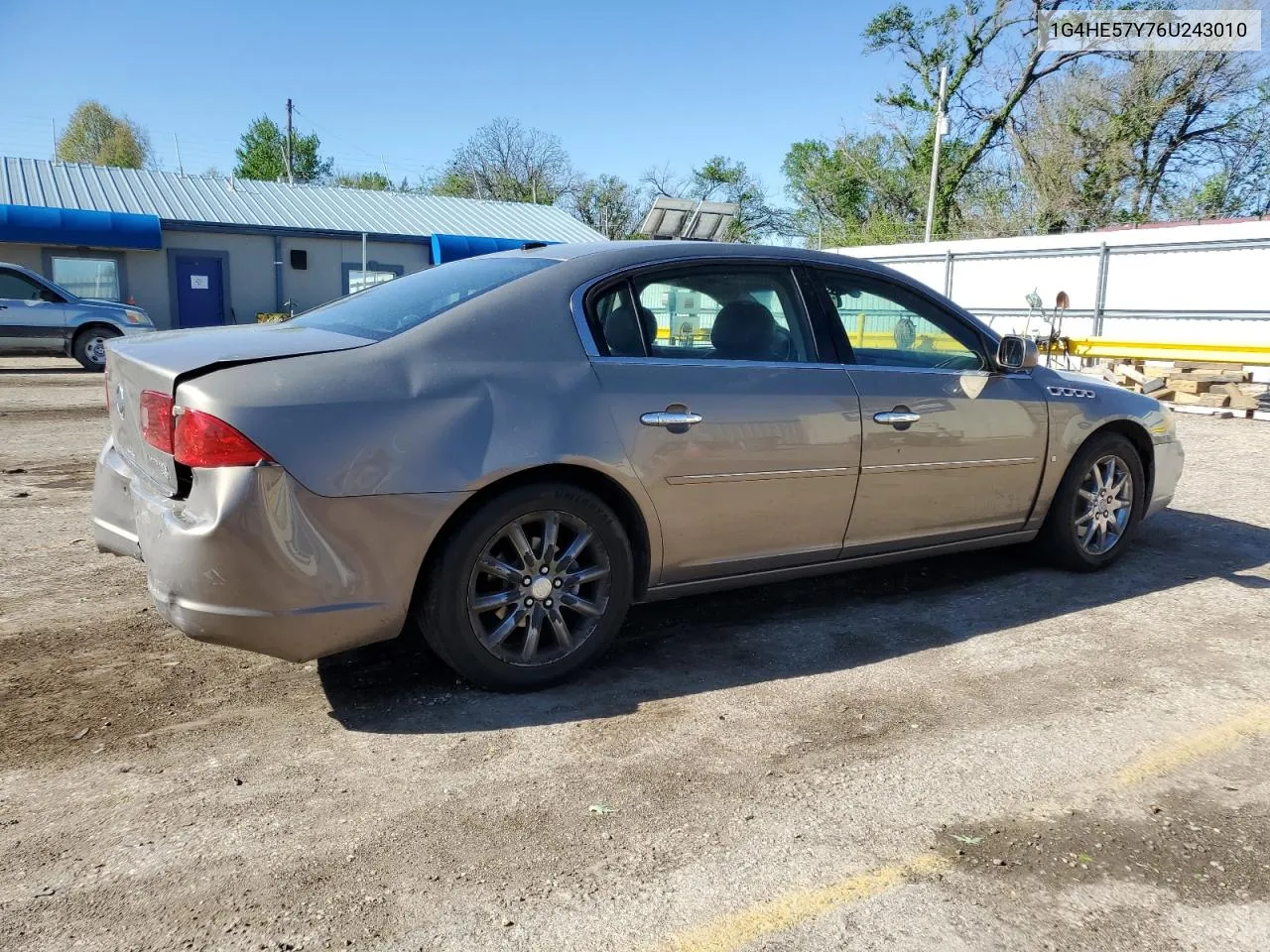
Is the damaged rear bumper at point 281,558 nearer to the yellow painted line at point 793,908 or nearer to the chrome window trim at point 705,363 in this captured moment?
the chrome window trim at point 705,363

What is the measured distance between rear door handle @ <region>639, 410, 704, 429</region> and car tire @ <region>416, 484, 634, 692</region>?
35 centimetres

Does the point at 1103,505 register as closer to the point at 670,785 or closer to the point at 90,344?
the point at 670,785

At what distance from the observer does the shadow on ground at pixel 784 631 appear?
3.42 m

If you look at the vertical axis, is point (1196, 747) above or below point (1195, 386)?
below

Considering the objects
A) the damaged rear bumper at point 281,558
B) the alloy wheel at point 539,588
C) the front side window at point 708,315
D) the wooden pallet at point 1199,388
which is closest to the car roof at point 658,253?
the front side window at point 708,315

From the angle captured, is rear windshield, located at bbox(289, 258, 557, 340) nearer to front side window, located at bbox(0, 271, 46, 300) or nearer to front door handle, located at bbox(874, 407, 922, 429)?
front door handle, located at bbox(874, 407, 922, 429)

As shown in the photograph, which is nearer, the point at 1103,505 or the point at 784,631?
the point at 784,631

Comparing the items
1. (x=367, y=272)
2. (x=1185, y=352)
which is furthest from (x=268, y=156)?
(x=1185, y=352)

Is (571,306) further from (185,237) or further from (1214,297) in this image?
(185,237)

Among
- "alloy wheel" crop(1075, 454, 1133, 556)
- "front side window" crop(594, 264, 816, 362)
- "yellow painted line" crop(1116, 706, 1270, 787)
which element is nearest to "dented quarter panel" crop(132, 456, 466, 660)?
"front side window" crop(594, 264, 816, 362)

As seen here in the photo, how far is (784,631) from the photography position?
4262 millimetres

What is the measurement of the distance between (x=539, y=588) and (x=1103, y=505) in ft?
11.1

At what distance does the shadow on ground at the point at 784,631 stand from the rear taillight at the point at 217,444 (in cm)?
98

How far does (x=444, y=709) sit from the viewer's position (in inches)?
132
